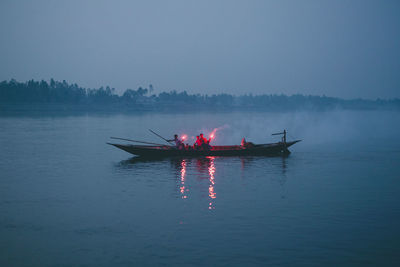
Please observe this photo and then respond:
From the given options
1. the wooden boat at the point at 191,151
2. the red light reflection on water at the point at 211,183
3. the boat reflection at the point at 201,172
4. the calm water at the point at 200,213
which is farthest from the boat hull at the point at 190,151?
the red light reflection on water at the point at 211,183

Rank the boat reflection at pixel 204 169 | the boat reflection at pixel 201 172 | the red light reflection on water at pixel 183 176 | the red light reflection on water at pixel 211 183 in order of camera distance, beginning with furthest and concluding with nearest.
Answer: the boat reflection at pixel 204 169 < the red light reflection on water at pixel 183 176 < the boat reflection at pixel 201 172 < the red light reflection on water at pixel 211 183

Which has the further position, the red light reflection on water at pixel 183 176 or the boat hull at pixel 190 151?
the boat hull at pixel 190 151

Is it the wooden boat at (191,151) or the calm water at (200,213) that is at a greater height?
the wooden boat at (191,151)

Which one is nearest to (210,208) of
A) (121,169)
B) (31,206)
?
(31,206)

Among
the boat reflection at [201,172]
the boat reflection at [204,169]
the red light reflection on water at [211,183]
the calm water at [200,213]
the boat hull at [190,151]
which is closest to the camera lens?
the calm water at [200,213]

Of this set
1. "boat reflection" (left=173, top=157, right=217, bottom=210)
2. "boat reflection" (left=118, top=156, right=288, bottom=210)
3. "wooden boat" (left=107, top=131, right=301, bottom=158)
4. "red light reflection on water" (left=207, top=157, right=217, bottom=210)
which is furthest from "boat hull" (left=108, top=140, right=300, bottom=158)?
"red light reflection on water" (left=207, top=157, right=217, bottom=210)

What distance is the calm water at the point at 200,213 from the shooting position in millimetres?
12031

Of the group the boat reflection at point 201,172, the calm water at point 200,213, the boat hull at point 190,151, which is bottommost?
the calm water at point 200,213

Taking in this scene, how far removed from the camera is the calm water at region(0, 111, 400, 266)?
12031mm

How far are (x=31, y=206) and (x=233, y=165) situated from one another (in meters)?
14.2

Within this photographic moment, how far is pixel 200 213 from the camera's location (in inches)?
639

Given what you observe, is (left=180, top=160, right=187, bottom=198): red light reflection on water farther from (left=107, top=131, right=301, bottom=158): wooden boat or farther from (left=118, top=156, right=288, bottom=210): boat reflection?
(left=107, top=131, right=301, bottom=158): wooden boat

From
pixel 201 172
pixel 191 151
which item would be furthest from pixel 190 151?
pixel 201 172

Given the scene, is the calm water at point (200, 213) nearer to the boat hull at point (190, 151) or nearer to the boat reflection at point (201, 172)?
the boat reflection at point (201, 172)
